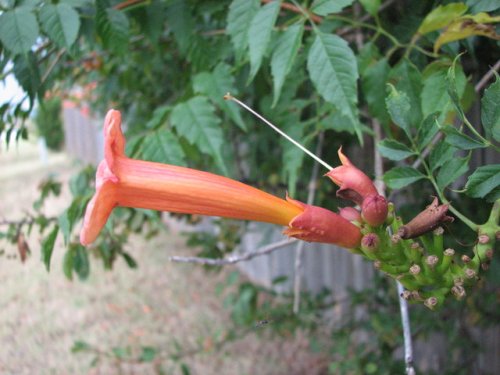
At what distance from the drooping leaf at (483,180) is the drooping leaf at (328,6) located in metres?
0.57

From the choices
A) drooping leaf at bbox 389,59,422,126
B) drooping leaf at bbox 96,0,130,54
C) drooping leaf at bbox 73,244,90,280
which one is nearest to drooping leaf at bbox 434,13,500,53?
drooping leaf at bbox 389,59,422,126

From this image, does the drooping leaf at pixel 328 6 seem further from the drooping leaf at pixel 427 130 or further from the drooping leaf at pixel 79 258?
the drooping leaf at pixel 79 258

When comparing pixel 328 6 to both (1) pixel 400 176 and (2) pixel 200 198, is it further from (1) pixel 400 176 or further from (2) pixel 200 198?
(2) pixel 200 198

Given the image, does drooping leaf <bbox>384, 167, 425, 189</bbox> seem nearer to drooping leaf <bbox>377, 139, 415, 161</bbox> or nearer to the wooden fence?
drooping leaf <bbox>377, 139, 415, 161</bbox>

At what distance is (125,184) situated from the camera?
891 mm

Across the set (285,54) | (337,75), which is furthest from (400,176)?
(285,54)

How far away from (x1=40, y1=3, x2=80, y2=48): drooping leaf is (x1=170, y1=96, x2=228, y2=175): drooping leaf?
15.5 inches

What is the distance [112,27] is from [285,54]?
1.87ft

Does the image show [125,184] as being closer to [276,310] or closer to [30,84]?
[30,84]

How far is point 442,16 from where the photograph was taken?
4.25 ft

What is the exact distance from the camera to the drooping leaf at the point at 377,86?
151 cm

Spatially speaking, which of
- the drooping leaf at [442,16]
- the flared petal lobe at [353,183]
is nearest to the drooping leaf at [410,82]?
the drooping leaf at [442,16]

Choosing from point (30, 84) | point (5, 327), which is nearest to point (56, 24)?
point (30, 84)

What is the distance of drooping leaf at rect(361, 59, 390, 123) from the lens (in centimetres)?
151
